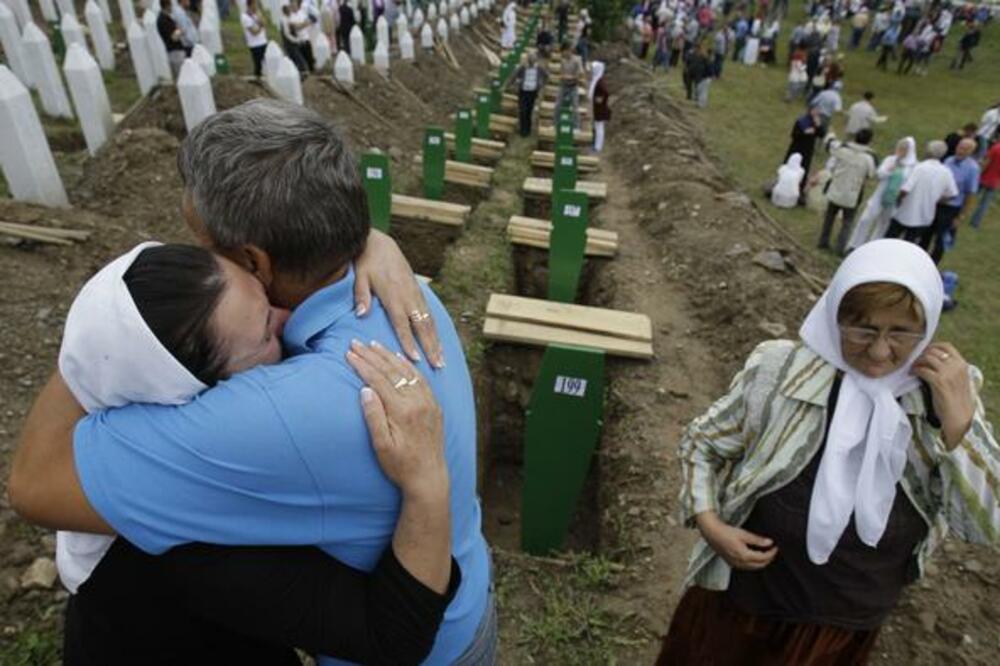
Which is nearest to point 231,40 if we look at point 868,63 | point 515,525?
point 515,525

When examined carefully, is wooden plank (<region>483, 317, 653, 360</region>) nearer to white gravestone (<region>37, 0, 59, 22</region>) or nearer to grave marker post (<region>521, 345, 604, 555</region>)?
grave marker post (<region>521, 345, 604, 555</region>)

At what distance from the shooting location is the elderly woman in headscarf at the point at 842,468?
5.31ft

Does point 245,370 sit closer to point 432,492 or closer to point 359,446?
point 359,446

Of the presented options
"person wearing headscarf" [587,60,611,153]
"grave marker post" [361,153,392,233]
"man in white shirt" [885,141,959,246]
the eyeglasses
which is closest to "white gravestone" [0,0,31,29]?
"grave marker post" [361,153,392,233]

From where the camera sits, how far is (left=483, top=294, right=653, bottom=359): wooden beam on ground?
16.8 feet

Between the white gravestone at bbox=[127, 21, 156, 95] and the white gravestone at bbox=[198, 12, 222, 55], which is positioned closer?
the white gravestone at bbox=[127, 21, 156, 95]

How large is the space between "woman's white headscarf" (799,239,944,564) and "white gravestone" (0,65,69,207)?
5.79 meters

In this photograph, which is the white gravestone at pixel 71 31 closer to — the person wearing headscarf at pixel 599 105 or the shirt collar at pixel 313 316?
the person wearing headscarf at pixel 599 105

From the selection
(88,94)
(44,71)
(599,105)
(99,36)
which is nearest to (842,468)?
(88,94)

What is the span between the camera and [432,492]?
111 centimetres

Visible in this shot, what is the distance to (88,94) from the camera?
6.73 m

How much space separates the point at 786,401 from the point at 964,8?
41.2 meters

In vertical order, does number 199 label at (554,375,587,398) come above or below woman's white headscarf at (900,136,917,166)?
above

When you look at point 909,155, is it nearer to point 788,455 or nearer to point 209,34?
point 788,455
